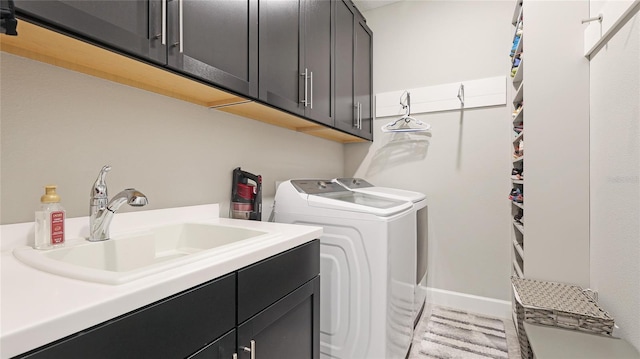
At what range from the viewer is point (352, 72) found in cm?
245

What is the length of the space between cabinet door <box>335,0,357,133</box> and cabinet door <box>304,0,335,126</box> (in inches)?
4.5

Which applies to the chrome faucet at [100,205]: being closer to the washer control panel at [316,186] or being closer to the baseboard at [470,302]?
the washer control panel at [316,186]

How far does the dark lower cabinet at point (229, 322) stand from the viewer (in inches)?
21.5

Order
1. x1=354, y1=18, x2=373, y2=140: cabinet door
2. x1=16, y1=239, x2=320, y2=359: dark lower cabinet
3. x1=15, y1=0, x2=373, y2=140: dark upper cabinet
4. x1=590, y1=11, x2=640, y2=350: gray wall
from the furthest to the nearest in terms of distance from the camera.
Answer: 1. x1=354, y1=18, x2=373, y2=140: cabinet door
2. x1=590, y1=11, x2=640, y2=350: gray wall
3. x1=15, y1=0, x2=373, y2=140: dark upper cabinet
4. x1=16, y1=239, x2=320, y2=359: dark lower cabinet

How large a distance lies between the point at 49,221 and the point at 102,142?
0.34 metres

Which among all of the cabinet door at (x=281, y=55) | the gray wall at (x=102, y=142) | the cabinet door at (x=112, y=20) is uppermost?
the cabinet door at (x=281, y=55)

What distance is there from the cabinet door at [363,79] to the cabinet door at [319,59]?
566 millimetres

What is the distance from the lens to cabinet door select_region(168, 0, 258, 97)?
965mm

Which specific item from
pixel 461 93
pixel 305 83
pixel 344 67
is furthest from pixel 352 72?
pixel 461 93

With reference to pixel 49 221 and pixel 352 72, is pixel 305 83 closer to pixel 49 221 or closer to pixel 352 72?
pixel 352 72

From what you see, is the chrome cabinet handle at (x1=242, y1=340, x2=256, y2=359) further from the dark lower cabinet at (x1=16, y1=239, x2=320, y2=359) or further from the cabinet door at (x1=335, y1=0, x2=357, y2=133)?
the cabinet door at (x1=335, y1=0, x2=357, y2=133)

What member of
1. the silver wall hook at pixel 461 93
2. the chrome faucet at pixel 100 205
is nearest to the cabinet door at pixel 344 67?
the silver wall hook at pixel 461 93

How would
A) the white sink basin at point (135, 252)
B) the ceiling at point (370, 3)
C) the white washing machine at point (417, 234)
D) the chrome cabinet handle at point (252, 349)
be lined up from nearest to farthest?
the white sink basin at point (135, 252) → the chrome cabinet handle at point (252, 349) → the white washing machine at point (417, 234) → the ceiling at point (370, 3)

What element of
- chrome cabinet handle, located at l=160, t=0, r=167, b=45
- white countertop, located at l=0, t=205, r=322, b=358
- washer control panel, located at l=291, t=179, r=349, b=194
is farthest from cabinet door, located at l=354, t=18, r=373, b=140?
white countertop, located at l=0, t=205, r=322, b=358
